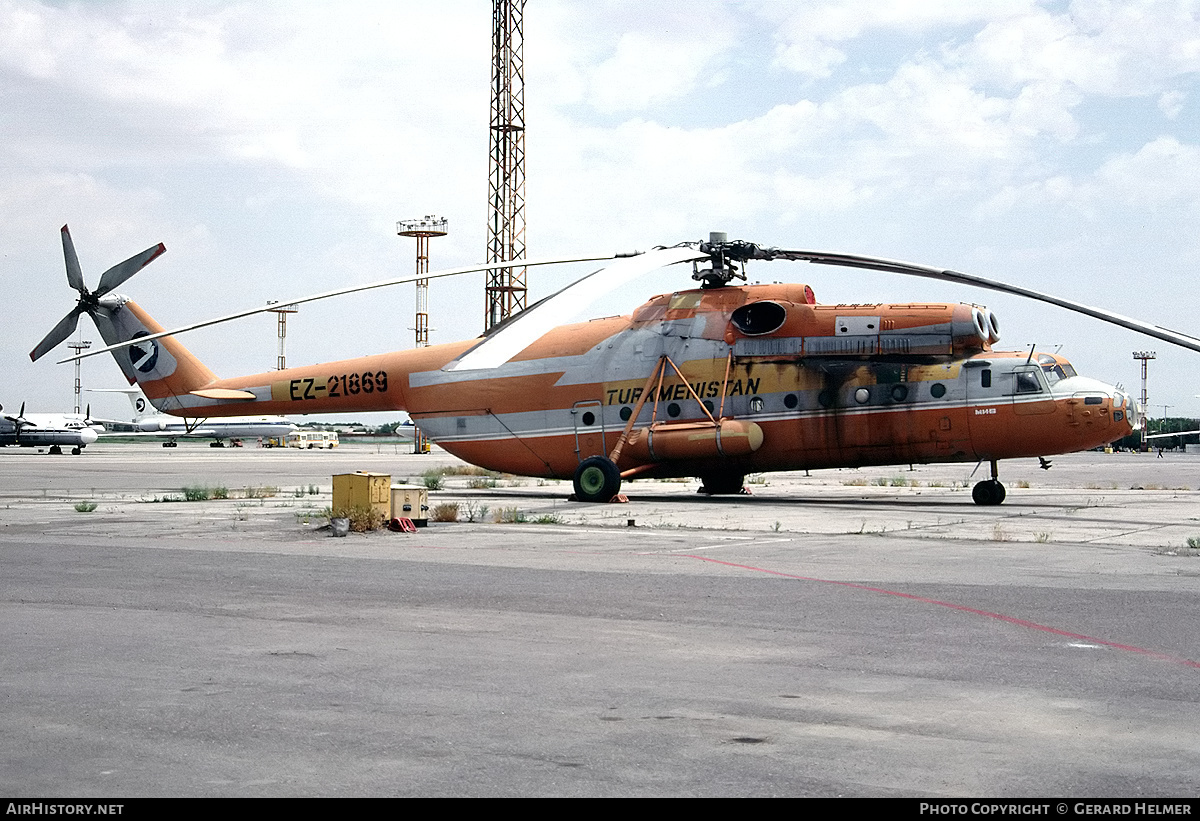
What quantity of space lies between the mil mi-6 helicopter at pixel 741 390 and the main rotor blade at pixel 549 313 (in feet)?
0.32

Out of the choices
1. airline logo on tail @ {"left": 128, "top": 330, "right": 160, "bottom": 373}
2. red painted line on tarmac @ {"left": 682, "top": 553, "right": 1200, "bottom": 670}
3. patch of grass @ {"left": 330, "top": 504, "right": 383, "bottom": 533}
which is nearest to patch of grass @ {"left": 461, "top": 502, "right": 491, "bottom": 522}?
patch of grass @ {"left": 330, "top": 504, "right": 383, "bottom": 533}

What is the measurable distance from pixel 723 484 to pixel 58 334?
18.0 metres

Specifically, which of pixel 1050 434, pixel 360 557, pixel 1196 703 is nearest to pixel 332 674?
pixel 1196 703

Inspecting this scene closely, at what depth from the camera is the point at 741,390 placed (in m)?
25.6

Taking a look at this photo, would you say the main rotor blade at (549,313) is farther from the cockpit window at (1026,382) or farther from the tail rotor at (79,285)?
the tail rotor at (79,285)

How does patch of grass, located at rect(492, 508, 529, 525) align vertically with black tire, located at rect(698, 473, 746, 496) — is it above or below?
below

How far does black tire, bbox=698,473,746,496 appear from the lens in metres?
28.6

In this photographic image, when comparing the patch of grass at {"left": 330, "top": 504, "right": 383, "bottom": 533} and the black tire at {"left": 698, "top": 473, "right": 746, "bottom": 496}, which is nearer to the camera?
the patch of grass at {"left": 330, "top": 504, "right": 383, "bottom": 533}

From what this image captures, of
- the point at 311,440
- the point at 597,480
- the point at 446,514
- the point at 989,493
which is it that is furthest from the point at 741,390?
the point at 311,440

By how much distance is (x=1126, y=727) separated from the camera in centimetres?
612

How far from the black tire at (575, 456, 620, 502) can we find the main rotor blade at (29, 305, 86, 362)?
1447 centimetres

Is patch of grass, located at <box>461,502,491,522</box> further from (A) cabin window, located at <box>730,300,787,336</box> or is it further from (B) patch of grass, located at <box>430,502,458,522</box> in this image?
(A) cabin window, located at <box>730,300,787,336</box>

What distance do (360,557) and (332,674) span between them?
750cm
